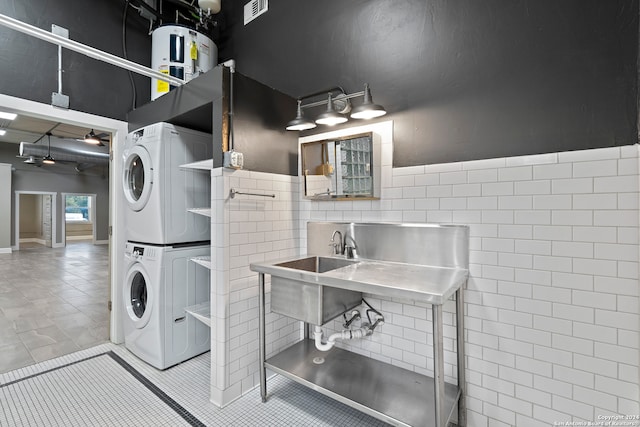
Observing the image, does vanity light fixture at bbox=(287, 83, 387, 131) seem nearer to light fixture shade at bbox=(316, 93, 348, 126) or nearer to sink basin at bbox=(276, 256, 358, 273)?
light fixture shade at bbox=(316, 93, 348, 126)

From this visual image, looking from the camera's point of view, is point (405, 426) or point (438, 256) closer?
point (405, 426)

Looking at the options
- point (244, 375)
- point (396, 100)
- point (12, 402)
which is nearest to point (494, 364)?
point (244, 375)

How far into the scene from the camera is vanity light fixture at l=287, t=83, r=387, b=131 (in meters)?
1.80

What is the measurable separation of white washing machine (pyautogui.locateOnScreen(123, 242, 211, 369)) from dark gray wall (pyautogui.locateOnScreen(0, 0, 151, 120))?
4.52 feet

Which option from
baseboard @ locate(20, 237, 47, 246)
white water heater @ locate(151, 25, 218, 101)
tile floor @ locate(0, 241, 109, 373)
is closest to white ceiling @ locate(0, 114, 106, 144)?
tile floor @ locate(0, 241, 109, 373)

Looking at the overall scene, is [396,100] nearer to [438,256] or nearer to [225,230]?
[438,256]

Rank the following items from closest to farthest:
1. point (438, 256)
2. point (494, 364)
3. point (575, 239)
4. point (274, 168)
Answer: point (575, 239) → point (494, 364) → point (438, 256) → point (274, 168)

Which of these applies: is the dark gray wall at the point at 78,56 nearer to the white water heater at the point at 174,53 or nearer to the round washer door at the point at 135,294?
the white water heater at the point at 174,53

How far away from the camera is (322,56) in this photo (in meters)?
2.39

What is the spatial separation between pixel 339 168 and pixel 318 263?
757 mm

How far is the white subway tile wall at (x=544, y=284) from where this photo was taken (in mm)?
1318

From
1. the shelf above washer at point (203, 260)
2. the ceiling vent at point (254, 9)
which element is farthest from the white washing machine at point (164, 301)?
the ceiling vent at point (254, 9)

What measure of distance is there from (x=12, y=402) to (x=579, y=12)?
4.06 m

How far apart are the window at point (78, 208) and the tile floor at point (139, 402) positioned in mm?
15808
